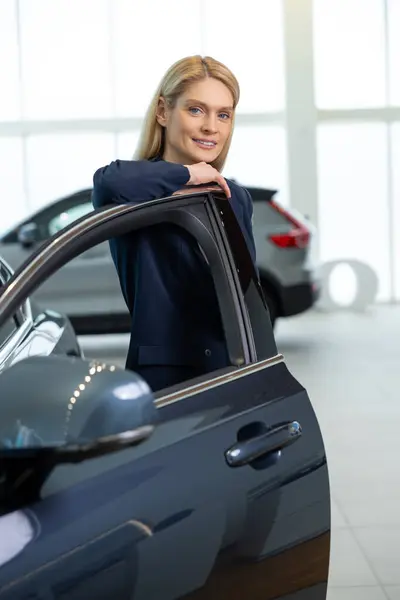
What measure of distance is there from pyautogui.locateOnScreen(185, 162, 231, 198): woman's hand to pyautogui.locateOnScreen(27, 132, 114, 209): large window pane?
41.4 ft

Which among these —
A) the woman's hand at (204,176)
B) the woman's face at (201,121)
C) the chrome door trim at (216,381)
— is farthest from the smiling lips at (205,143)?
the chrome door trim at (216,381)

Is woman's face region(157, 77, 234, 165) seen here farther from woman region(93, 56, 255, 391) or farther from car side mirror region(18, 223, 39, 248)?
car side mirror region(18, 223, 39, 248)

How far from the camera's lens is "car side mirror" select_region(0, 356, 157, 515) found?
53.1 inches

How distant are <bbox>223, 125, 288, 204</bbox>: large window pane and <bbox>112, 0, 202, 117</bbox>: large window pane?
1398 millimetres

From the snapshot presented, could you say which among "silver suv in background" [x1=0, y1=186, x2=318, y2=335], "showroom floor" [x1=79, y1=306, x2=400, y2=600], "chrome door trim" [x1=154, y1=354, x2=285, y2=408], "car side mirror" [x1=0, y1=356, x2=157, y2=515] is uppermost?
"car side mirror" [x1=0, y1=356, x2=157, y2=515]

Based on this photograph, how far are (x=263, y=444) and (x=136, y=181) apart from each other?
534 mm

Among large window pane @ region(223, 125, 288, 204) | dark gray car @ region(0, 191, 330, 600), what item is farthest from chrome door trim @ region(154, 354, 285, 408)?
large window pane @ region(223, 125, 288, 204)

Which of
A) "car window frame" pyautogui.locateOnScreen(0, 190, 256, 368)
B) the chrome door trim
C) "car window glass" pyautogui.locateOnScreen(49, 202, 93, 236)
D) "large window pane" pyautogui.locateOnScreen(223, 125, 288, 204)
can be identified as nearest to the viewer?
"car window frame" pyautogui.locateOnScreen(0, 190, 256, 368)

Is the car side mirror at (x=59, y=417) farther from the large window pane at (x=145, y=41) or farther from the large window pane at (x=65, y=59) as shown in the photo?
the large window pane at (x=65, y=59)

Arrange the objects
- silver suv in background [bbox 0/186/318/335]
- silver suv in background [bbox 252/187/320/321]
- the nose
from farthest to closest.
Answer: silver suv in background [bbox 252/187/320/321] → silver suv in background [bbox 0/186/318/335] → the nose

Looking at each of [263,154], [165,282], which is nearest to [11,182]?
[263,154]

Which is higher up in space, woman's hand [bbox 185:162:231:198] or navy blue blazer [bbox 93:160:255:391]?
woman's hand [bbox 185:162:231:198]

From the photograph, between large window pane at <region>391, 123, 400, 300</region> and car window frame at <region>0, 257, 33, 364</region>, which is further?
large window pane at <region>391, 123, 400, 300</region>

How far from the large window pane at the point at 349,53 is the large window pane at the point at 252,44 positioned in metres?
0.54
